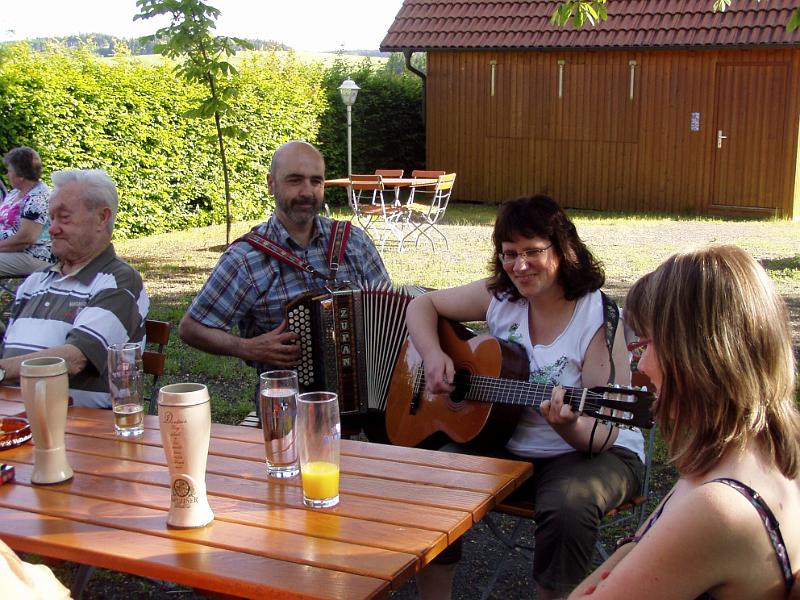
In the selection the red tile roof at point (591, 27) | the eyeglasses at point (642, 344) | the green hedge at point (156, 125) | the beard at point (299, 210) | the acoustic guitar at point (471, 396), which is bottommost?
the acoustic guitar at point (471, 396)

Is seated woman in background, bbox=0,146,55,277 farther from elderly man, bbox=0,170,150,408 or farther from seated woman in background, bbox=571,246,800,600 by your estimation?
seated woman in background, bbox=571,246,800,600

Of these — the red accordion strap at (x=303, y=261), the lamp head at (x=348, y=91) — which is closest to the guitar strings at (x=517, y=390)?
the red accordion strap at (x=303, y=261)

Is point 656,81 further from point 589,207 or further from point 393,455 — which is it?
point 393,455

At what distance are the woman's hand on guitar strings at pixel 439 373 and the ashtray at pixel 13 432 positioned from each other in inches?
53.4

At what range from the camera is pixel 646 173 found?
53.3 ft

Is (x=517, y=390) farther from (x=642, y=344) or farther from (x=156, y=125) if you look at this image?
(x=156, y=125)

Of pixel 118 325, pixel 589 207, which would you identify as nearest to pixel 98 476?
pixel 118 325

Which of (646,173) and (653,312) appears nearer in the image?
(653,312)

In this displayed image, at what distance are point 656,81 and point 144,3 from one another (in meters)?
9.66

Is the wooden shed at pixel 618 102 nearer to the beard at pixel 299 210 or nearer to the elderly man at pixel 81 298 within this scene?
the beard at pixel 299 210

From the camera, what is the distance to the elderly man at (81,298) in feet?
11.0

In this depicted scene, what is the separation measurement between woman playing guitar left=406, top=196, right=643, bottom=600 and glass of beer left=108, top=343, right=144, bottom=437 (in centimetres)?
105

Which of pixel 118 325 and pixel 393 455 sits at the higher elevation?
pixel 118 325

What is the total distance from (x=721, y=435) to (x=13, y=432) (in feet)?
6.49
